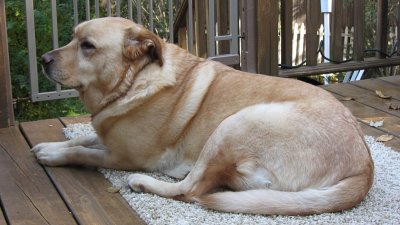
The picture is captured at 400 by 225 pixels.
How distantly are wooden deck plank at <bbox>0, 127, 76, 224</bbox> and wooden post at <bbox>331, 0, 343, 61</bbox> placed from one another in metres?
2.85

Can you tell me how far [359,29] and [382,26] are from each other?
0.31 m

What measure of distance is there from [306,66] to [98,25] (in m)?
2.65

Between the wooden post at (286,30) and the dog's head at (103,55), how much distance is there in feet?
7.35

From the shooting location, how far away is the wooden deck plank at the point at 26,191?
9.58 ft

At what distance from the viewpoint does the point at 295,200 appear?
9.15ft

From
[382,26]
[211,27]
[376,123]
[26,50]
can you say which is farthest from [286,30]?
[26,50]

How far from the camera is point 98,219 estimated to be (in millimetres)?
2887

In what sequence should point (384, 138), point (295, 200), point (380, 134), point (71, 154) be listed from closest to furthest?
point (295, 200) < point (71, 154) < point (384, 138) < point (380, 134)

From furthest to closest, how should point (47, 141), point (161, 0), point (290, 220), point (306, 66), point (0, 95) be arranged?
point (161, 0) < point (306, 66) < point (0, 95) < point (47, 141) < point (290, 220)

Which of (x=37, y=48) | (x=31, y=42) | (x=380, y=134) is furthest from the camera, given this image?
(x=37, y=48)

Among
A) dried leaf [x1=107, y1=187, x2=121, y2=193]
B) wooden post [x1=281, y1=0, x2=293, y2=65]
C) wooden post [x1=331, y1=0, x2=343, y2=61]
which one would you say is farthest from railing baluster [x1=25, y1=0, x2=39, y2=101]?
wooden post [x1=331, y1=0, x2=343, y2=61]

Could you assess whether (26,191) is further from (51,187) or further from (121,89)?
(121,89)

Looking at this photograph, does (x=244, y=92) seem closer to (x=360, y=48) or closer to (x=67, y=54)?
(x=67, y=54)

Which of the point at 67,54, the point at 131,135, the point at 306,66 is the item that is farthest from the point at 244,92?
the point at 306,66
